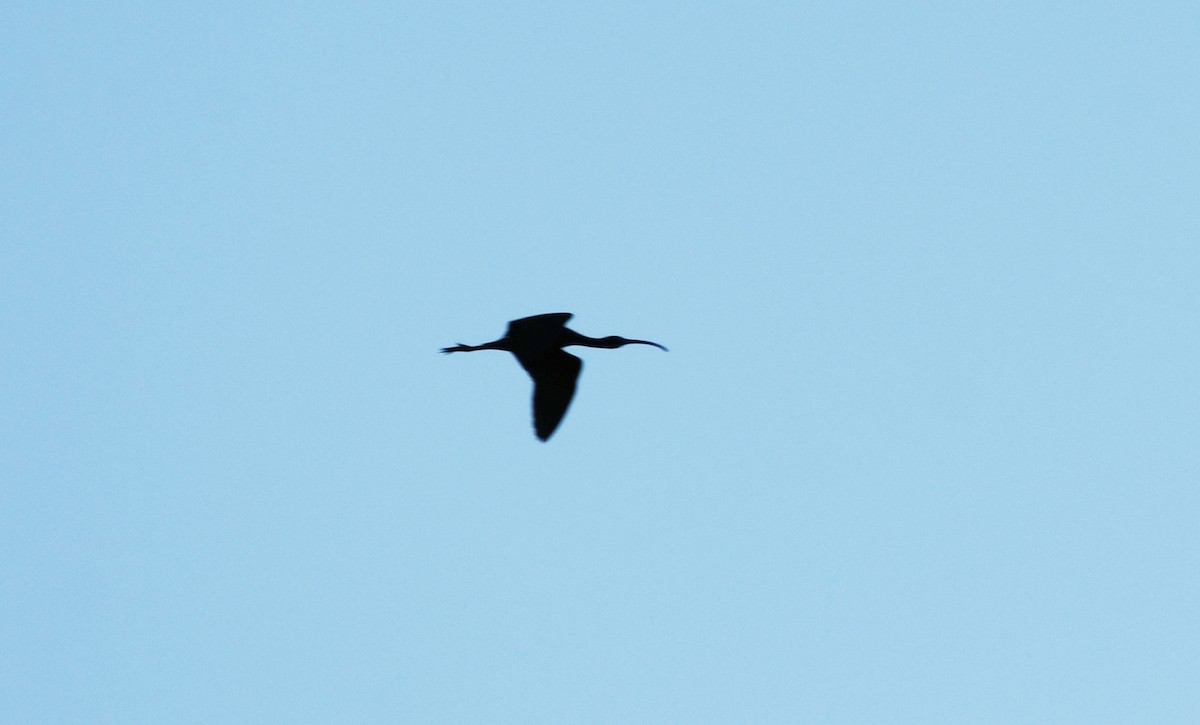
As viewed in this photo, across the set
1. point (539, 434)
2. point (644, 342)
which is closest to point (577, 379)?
point (539, 434)

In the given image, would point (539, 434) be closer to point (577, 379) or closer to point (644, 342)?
point (577, 379)

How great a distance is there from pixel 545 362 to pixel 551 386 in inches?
12.8

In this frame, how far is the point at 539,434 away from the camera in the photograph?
92.9ft

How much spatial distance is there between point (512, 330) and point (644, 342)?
11.4 feet

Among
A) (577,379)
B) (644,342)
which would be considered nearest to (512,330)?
(577,379)

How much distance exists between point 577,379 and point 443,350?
2565mm

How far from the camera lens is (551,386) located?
94.3 ft

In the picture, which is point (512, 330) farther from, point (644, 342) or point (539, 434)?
point (644, 342)

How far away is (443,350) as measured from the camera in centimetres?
3070

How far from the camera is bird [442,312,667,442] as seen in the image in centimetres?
2828

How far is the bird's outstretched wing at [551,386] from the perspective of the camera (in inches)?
1121

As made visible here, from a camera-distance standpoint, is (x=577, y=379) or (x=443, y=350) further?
(x=443, y=350)

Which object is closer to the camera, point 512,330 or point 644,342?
point 512,330

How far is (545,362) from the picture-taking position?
28.9 meters
